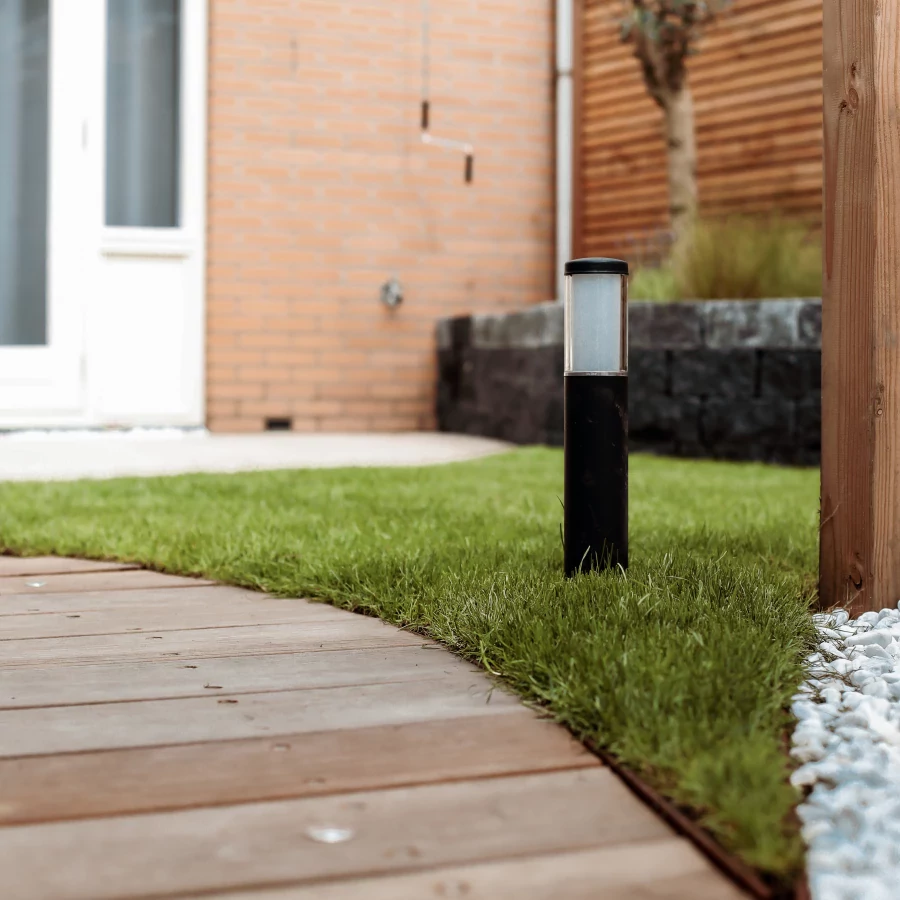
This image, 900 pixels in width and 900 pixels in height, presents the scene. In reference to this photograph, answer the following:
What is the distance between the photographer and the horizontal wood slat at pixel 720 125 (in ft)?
19.7

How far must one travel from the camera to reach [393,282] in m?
6.42

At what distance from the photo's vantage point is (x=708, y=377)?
4.76 meters

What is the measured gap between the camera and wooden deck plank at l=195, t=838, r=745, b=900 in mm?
927

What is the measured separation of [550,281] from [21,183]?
291cm

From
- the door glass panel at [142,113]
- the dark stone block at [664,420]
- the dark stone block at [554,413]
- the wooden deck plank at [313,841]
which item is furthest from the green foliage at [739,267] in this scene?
the wooden deck plank at [313,841]

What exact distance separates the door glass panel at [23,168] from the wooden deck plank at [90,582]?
12.9 feet

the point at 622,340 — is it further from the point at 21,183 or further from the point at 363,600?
the point at 21,183

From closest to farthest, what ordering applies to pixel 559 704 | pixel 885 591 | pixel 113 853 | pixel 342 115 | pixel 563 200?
1. pixel 113 853
2. pixel 559 704
3. pixel 885 591
4. pixel 342 115
5. pixel 563 200

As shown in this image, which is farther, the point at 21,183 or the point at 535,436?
the point at 21,183

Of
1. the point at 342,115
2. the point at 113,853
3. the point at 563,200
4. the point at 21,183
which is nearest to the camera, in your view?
the point at 113,853

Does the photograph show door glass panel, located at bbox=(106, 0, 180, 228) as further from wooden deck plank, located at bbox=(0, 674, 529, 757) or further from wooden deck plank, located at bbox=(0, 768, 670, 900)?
wooden deck plank, located at bbox=(0, 768, 670, 900)

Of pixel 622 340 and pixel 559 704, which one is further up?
pixel 622 340

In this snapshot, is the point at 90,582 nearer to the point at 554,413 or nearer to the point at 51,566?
the point at 51,566

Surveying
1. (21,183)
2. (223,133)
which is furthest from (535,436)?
(21,183)
